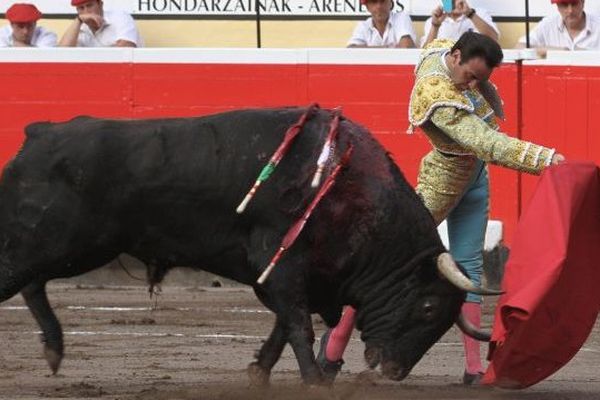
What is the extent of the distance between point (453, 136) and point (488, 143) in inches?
6.5

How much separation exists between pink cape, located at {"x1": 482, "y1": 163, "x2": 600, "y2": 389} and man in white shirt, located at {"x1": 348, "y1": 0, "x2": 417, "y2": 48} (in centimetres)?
446

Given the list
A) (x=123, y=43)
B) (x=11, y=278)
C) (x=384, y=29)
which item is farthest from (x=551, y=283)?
(x=123, y=43)

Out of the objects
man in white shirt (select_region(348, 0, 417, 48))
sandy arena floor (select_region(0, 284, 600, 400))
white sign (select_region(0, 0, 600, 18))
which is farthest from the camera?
white sign (select_region(0, 0, 600, 18))

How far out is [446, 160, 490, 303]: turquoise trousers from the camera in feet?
23.4

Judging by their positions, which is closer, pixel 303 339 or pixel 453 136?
pixel 303 339

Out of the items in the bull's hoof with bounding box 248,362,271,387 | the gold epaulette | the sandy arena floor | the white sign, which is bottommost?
the sandy arena floor

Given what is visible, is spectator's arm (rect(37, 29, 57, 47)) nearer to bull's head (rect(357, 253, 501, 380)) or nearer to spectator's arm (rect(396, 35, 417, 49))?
spectator's arm (rect(396, 35, 417, 49))

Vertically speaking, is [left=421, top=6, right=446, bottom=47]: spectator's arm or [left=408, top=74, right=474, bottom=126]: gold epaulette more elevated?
[left=408, top=74, right=474, bottom=126]: gold epaulette

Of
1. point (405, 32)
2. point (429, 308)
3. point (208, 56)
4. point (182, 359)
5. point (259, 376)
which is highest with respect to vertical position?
point (405, 32)

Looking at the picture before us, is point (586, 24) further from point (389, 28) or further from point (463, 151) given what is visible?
point (463, 151)

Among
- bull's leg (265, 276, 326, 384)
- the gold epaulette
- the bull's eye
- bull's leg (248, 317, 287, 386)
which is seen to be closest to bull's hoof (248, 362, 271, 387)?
bull's leg (248, 317, 287, 386)

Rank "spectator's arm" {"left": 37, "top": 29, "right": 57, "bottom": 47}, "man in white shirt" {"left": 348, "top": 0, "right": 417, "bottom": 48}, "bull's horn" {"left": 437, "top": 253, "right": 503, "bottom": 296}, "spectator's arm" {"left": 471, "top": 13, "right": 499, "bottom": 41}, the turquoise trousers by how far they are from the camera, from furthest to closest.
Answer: "spectator's arm" {"left": 37, "top": 29, "right": 57, "bottom": 47} < "man in white shirt" {"left": 348, "top": 0, "right": 417, "bottom": 48} < "spectator's arm" {"left": 471, "top": 13, "right": 499, "bottom": 41} < the turquoise trousers < "bull's horn" {"left": 437, "top": 253, "right": 503, "bottom": 296}

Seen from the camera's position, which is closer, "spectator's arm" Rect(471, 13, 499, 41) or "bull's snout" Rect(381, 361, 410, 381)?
"bull's snout" Rect(381, 361, 410, 381)

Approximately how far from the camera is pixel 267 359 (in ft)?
22.7
